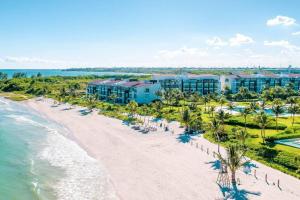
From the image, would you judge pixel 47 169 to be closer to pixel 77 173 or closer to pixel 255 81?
pixel 77 173

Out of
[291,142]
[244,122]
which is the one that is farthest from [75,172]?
[244,122]

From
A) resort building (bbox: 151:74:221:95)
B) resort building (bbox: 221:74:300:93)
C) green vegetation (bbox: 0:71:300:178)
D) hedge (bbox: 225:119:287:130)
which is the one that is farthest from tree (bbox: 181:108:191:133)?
resort building (bbox: 221:74:300:93)

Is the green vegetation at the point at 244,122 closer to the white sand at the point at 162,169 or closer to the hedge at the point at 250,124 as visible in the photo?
the hedge at the point at 250,124

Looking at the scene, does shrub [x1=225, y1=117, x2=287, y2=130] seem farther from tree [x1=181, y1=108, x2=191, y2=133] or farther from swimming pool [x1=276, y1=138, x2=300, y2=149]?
tree [x1=181, y1=108, x2=191, y2=133]

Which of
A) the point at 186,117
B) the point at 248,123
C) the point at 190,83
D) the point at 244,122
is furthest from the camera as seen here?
the point at 190,83

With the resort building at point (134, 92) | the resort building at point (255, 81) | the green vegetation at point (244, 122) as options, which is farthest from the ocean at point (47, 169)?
the resort building at point (255, 81)

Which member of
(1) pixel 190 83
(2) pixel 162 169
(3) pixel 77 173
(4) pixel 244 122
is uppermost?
(1) pixel 190 83
